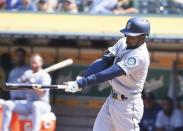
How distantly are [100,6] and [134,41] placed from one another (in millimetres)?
4770

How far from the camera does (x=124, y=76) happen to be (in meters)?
6.93

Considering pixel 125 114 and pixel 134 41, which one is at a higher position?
pixel 134 41

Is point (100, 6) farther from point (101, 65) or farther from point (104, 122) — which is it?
point (104, 122)

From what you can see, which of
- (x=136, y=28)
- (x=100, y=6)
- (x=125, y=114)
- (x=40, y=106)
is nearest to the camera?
(x=136, y=28)

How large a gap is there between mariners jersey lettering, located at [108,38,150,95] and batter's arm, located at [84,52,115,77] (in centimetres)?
10

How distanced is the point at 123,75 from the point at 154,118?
14.3ft

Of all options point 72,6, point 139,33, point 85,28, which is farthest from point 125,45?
point 72,6

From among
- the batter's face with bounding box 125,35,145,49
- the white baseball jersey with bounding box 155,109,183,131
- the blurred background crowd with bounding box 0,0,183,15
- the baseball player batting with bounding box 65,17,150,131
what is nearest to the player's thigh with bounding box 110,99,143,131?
the baseball player batting with bounding box 65,17,150,131

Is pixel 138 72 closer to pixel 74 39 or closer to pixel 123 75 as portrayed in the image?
pixel 123 75

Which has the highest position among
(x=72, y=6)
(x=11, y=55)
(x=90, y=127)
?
(x=72, y=6)

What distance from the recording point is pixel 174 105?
11406 mm

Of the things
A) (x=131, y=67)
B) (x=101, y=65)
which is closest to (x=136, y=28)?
(x=131, y=67)

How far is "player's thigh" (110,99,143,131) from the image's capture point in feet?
23.2

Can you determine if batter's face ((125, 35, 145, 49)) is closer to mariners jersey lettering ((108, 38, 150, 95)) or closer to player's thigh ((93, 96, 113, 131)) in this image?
mariners jersey lettering ((108, 38, 150, 95))
